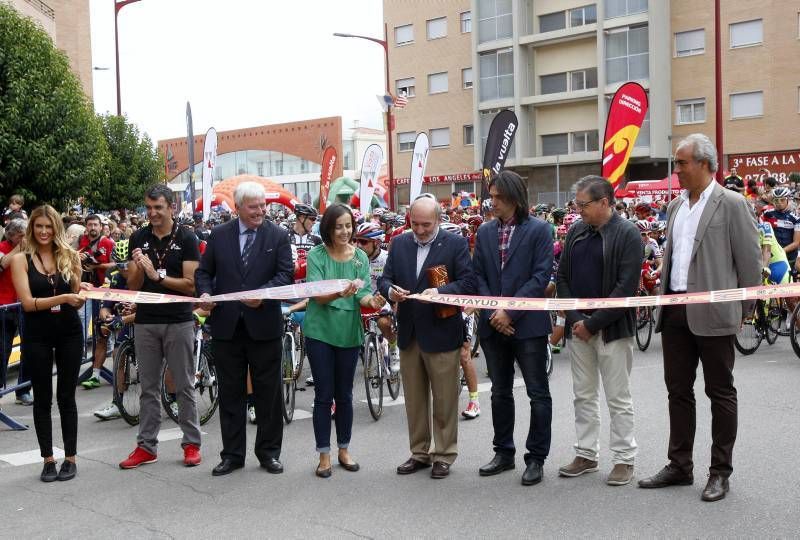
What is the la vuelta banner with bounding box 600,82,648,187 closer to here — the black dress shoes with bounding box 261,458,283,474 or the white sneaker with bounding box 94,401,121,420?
the white sneaker with bounding box 94,401,121,420

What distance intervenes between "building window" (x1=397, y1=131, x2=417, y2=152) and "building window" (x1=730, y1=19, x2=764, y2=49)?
19043 millimetres

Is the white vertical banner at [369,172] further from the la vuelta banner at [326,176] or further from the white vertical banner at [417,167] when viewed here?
the la vuelta banner at [326,176]

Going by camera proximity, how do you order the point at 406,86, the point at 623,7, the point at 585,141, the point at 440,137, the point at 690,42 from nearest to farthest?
the point at 690,42 → the point at 623,7 → the point at 585,141 → the point at 440,137 → the point at 406,86

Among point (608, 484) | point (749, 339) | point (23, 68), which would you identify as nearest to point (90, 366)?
point (608, 484)

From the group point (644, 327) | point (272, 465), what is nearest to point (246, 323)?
point (272, 465)

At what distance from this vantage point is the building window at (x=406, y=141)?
53.9 metres

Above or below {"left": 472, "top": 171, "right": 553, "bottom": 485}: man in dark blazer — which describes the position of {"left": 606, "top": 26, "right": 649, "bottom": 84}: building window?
above

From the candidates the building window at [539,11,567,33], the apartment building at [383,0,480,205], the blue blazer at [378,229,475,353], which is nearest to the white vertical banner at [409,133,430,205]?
the blue blazer at [378,229,475,353]

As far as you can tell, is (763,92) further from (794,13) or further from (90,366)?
(90,366)

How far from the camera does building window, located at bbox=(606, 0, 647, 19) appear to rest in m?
43.8

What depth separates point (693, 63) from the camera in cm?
4350

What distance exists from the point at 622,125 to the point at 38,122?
1246cm

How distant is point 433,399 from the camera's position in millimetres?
6250

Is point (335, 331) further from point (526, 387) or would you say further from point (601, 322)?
point (601, 322)
